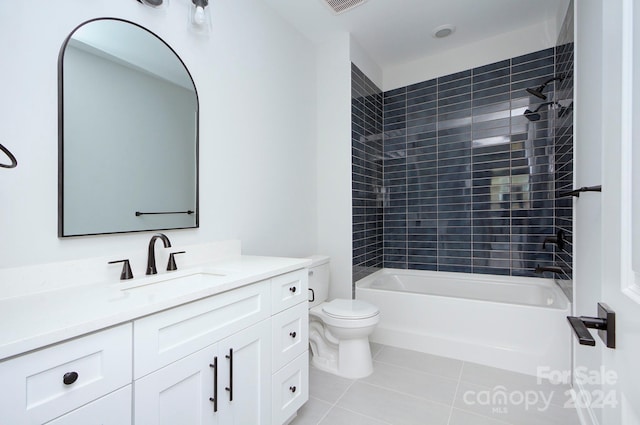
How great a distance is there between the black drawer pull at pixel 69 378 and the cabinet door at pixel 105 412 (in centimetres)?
8

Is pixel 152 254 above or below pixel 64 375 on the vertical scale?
above

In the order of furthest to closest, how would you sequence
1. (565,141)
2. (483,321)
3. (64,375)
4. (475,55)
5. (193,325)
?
(475,55)
(483,321)
(565,141)
(193,325)
(64,375)

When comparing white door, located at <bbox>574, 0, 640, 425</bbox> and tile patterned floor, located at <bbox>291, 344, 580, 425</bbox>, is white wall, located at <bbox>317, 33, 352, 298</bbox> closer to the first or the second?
tile patterned floor, located at <bbox>291, 344, 580, 425</bbox>

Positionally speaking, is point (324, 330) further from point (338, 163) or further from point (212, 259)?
point (338, 163)

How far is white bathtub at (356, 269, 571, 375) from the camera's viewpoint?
2098 millimetres

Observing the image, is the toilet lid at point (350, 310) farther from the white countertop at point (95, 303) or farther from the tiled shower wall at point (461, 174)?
the white countertop at point (95, 303)

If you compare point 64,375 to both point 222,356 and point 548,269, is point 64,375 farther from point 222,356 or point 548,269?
point 548,269

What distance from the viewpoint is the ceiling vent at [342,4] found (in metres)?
2.29

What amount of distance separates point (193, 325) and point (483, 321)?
214 centimetres

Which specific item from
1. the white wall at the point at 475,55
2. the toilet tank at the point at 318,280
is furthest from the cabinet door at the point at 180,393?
the white wall at the point at 475,55

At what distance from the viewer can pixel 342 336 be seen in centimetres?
212

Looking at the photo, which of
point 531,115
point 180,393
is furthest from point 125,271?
point 531,115

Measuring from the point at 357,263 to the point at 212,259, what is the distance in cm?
146

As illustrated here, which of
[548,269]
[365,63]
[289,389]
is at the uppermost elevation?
[365,63]
